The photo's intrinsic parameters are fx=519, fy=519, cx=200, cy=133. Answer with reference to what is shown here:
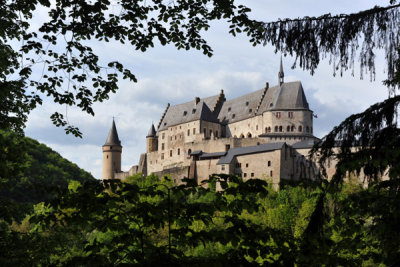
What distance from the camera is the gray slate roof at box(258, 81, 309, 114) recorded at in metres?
74.7

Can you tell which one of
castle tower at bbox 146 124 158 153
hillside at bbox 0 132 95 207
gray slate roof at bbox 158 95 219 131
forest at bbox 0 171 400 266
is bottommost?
forest at bbox 0 171 400 266

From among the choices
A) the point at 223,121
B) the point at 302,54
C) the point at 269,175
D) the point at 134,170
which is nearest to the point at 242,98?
the point at 223,121

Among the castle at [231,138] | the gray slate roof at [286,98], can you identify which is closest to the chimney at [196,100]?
the castle at [231,138]

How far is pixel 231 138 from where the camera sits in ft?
228

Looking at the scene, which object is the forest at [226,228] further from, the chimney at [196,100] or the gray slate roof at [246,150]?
the chimney at [196,100]

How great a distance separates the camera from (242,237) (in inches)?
263

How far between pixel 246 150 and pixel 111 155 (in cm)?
3274

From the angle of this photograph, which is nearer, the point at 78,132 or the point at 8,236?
the point at 78,132

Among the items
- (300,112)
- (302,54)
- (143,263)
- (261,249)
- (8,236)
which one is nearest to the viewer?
(143,263)

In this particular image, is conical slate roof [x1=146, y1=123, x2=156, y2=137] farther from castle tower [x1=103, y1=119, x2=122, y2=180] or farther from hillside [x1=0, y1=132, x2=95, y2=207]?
hillside [x1=0, y1=132, x2=95, y2=207]

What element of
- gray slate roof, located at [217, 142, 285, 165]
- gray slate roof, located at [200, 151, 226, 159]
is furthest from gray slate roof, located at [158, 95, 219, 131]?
gray slate roof, located at [217, 142, 285, 165]

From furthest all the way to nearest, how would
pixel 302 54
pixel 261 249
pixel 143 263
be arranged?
pixel 302 54 < pixel 261 249 < pixel 143 263

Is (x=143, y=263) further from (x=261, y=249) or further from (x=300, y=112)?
(x=300, y=112)

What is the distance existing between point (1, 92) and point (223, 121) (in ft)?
237
